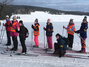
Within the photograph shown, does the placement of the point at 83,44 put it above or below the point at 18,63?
above

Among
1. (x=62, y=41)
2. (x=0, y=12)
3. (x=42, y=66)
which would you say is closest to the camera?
(x=42, y=66)

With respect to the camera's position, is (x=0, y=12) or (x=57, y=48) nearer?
(x=57, y=48)

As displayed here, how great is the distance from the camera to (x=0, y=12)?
16.1 m

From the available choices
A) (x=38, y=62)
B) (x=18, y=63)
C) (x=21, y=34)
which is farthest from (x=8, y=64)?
(x=21, y=34)

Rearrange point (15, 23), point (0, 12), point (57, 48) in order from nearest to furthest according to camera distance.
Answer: point (57, 48) → point (15, 23) → point (0, 12)

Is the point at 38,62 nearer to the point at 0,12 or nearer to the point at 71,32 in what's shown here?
the point at 71,32

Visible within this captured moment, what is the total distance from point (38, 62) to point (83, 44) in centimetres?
255

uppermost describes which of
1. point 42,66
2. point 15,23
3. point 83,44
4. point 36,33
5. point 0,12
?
point 0,12

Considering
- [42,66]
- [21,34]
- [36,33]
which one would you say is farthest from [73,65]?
[36,33]

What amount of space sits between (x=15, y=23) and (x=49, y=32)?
1658mm

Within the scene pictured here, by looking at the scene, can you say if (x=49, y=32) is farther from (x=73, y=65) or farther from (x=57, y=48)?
(x=73, y=65)

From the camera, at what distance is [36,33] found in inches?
257

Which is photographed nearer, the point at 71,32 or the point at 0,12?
the point at 71,32

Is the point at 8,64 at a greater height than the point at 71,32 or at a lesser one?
lesser
